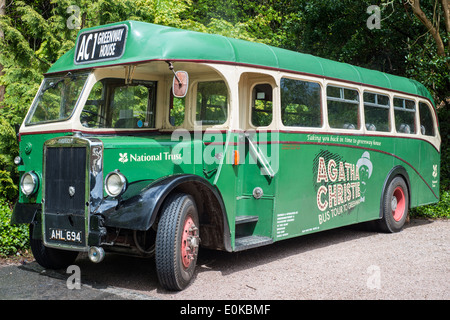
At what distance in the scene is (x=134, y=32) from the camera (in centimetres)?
571

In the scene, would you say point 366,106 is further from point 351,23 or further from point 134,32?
point 351,23

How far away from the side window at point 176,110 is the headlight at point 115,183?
166cm

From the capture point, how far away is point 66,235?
5316mm

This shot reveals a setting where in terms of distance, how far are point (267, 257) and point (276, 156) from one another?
58.6 inches

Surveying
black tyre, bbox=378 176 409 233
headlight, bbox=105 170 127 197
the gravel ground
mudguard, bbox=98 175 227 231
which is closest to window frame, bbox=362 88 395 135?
black tyre, bbox=378 176 409 233

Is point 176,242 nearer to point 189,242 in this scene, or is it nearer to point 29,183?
point 189,242

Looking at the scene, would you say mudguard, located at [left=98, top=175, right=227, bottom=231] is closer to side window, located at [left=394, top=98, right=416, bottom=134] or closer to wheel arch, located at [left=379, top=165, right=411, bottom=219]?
wheel arch, located at [left=379, top=165, right=411, bottom=219]

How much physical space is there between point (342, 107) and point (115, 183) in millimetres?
4083

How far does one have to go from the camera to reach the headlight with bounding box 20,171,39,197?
577 centimetres

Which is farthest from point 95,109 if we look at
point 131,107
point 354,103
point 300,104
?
point 354,103

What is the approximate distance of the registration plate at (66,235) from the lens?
5.24 metres

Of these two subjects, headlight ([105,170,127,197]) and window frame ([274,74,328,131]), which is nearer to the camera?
headlight ([105,170,127,197])

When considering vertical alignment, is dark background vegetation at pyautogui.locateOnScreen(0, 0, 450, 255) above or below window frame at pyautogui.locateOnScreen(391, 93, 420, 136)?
above

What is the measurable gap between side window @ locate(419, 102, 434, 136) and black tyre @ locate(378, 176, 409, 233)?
1290mm
